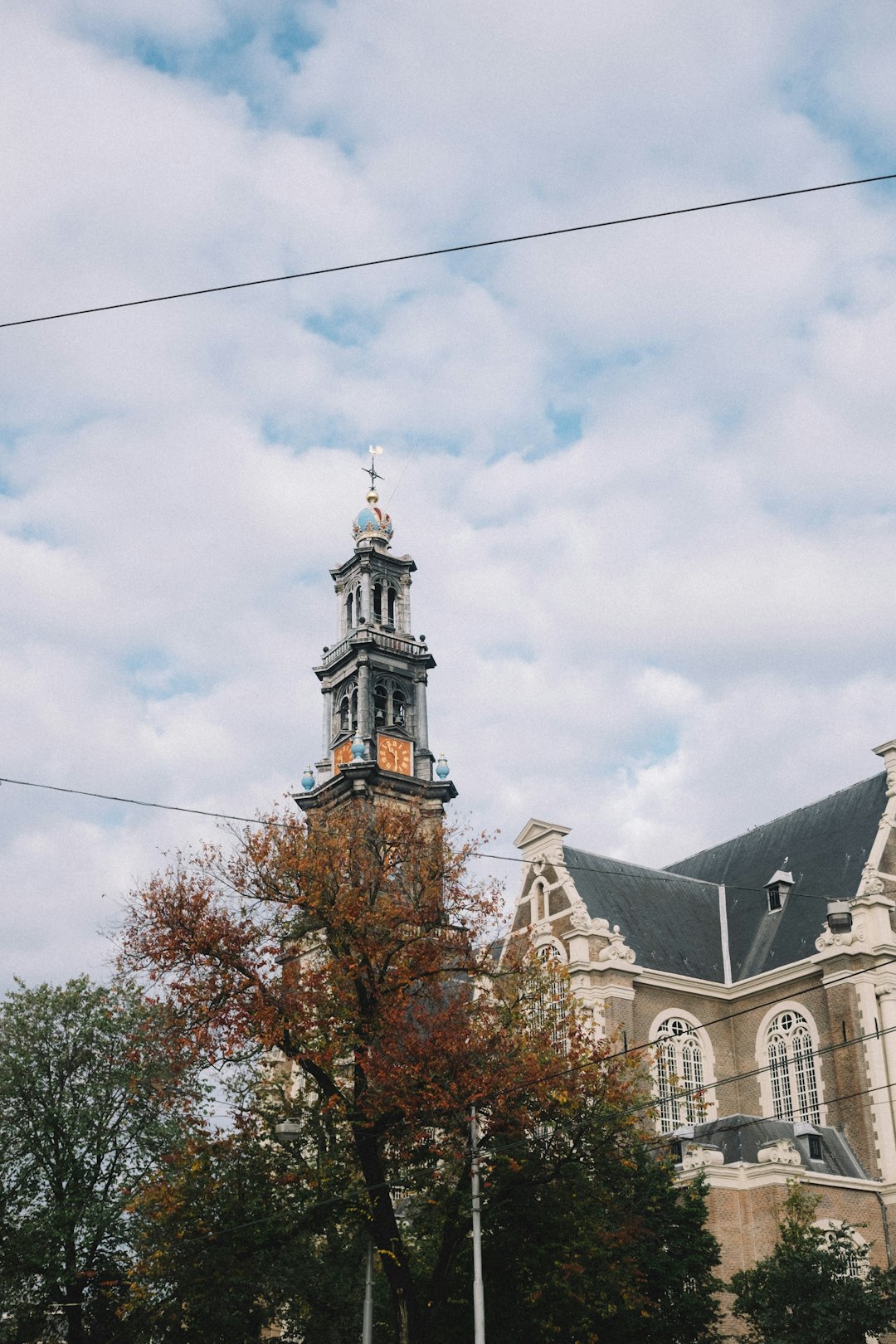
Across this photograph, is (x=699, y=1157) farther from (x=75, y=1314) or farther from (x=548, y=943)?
(x=75, y=1314)

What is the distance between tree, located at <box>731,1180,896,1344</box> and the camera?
87.2ft

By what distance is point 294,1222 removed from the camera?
24688mm

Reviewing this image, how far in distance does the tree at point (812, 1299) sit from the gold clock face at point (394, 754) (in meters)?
44.5

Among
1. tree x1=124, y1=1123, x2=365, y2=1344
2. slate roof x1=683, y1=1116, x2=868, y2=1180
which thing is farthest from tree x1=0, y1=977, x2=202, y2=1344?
slate roof x1=683, y1=1116, x2=868, y2=1180

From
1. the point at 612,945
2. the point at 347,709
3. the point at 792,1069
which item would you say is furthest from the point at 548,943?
the point at 347,709

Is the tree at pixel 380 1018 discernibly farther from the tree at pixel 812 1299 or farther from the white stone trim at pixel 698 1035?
the white stone trim at pixel 698 1035

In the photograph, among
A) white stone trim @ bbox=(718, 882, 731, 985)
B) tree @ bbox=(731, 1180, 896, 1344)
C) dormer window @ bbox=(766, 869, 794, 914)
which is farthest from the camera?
white stone trim @ bbox=(718, 882, 731, 985)

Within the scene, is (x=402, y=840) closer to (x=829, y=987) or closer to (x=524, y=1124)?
(x=524, y=1124)

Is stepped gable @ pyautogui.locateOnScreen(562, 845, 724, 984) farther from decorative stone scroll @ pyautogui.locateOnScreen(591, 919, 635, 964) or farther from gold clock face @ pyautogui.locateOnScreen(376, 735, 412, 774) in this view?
gold clock face @ pyautogui.locateOnScreen(376, 735, 412, 774)

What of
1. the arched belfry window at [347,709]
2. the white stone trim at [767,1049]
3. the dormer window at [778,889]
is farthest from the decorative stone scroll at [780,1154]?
the arched belfry window at [347,709]

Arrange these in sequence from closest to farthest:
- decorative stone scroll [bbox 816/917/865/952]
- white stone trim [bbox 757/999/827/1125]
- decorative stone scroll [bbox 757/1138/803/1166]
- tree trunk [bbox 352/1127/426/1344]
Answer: tree trunk [bbox 352/1127/426/1344] < decorative stone scroll [bbox 757/1138/803/1166] < decorative stone scroll [bbox 816/917/865/952] < white stone trim [bbox 757/999/827/1125]

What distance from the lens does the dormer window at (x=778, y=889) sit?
47.3 m

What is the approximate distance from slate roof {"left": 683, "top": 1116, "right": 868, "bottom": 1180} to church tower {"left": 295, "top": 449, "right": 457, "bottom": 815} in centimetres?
3248

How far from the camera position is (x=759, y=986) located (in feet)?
151
